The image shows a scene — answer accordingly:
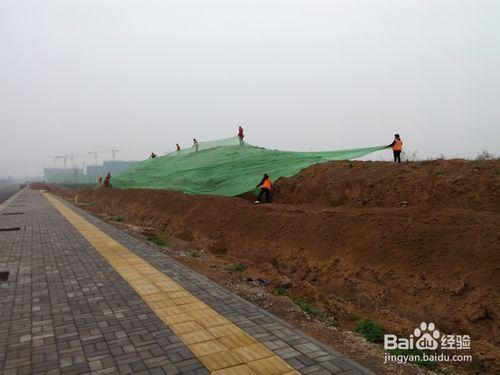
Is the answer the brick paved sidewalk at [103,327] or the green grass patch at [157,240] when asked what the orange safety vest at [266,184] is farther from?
the brick paved sidewalk at [103,327]

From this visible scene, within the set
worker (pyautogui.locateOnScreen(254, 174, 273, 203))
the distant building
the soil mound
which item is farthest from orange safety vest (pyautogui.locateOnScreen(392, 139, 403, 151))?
the distant building

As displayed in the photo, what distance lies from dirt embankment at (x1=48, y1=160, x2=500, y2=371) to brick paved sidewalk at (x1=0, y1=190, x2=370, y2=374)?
1774mm

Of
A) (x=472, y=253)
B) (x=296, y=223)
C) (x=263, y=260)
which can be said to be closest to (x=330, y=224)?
(x=296, y=223)

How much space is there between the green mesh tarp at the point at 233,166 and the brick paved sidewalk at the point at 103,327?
680cm

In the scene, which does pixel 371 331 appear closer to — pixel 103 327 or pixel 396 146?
pixel 103 327

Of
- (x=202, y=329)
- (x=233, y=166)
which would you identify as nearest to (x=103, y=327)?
(x=202, y=329)

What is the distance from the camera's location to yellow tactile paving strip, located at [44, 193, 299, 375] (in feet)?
11.2

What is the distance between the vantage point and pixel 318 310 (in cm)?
548

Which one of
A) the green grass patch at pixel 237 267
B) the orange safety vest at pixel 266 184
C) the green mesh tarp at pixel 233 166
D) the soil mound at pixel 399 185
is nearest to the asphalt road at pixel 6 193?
the green mesh tarp at pixel 233 166

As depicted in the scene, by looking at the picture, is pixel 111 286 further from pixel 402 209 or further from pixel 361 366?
pixel 402 209

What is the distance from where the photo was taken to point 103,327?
4.20 metres

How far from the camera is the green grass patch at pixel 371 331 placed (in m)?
4.58

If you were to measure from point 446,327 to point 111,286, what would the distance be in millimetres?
4823

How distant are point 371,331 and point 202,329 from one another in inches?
82.6
